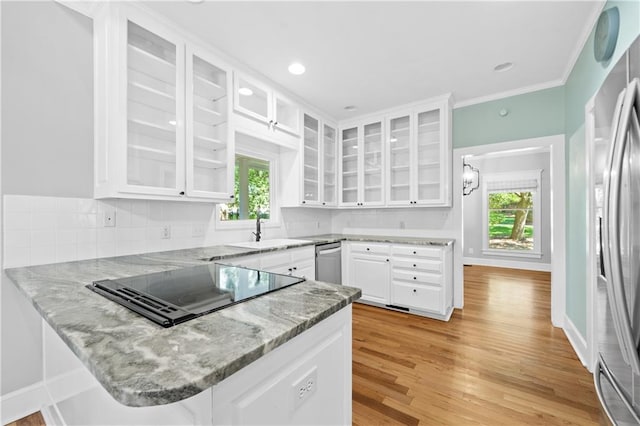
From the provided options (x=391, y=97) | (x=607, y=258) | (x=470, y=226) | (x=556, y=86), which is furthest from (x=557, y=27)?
(x=470, y=226)

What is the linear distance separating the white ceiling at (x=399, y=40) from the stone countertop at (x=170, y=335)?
6.33 feet

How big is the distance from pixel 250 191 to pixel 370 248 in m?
1.64

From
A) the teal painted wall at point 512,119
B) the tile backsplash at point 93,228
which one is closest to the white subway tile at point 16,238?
the tile backsplash at point 93,228

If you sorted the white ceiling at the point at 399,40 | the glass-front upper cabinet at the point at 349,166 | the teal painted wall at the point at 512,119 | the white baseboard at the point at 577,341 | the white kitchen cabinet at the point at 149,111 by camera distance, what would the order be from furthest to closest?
the glass-front upper cabinet at the point at 349,166
the teal painted wall at the point at 512,119
the white baseboard at the point at 577,341
the white ceiling at the point at 399,40
the white kitchen cabinet at the point at 149,111

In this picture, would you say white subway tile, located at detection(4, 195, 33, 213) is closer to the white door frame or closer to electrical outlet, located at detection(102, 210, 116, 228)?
electrical outlet, located at detection(102, 210, 116, 228)

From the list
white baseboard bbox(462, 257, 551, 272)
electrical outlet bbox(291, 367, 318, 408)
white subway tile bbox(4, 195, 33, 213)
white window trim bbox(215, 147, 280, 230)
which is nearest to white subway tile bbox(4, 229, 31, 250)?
white subway tile bbox(4, 195, 33, 213)

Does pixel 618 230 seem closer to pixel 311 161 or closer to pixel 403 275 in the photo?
pixel 403 275

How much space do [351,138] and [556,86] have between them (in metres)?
2.41

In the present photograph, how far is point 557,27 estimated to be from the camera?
7.14 ft

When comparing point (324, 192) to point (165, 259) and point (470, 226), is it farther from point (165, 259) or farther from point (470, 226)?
point (470, 226)

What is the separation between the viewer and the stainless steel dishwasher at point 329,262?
3311 millimetres

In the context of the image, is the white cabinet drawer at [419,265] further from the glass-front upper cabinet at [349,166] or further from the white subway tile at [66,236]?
the white subway tile at [66,236]

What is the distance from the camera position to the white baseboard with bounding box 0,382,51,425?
1.65 metres

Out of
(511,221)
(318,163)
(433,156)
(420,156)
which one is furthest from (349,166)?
(511,221)
